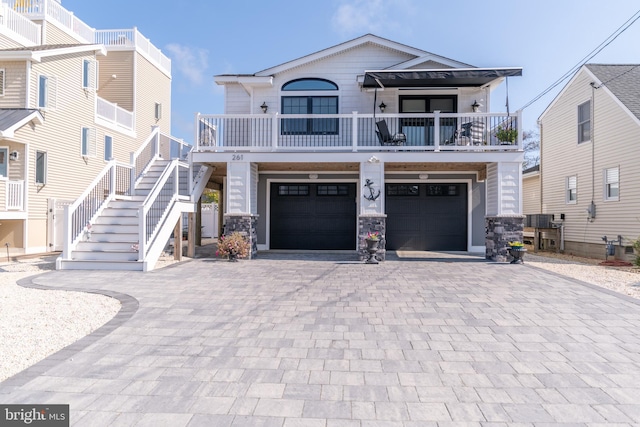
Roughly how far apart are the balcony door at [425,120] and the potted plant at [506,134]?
1.36 m

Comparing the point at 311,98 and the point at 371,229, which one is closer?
the point at 371,229

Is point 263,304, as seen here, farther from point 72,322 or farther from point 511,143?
point 511,143

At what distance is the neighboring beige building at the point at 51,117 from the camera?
11.6 meters

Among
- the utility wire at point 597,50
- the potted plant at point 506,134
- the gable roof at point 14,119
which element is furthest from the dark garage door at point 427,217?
the gable roof at point 14,119

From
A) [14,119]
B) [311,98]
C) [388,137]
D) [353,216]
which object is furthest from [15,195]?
[388,137]

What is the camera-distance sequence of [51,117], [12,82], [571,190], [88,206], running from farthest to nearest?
[571,190], [51,117], [12,82], [88,206]

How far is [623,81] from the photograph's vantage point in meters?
12.4

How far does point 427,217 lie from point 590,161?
6.46m

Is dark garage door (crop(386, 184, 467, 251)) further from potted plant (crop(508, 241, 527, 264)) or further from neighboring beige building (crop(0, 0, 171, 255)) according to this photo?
neighboring beige building (crop(0, 0, 171, 255))

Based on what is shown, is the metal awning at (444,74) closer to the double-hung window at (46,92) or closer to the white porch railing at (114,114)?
the double-hung window at (46,92)

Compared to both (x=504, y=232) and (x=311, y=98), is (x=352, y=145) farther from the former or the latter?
(x=504, y=232)

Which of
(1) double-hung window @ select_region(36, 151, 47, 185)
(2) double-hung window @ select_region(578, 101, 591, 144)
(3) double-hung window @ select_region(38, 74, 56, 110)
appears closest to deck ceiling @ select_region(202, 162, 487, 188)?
(2) double-hung window @ select_region(578, 101, 591, 144)

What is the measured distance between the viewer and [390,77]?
1011cm

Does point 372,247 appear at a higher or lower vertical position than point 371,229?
lower
